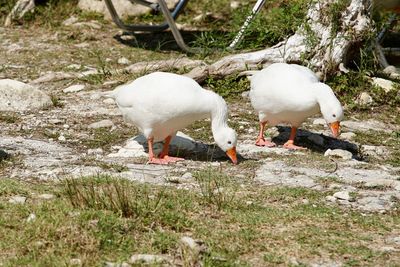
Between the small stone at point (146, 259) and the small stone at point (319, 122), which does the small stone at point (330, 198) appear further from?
the small stone at point (319, 122)

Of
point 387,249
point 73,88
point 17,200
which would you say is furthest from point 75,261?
point 73,88

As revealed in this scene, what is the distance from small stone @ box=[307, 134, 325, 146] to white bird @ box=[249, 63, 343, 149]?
337 mm

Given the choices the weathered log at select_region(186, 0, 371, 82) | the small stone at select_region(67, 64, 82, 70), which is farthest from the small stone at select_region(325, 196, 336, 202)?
the small stone at select_region(67, 64, 82, 70)

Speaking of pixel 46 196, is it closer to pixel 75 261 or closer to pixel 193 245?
pixel 75 261

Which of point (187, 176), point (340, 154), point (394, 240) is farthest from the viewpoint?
point (340, 154)

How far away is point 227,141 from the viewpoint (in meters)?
6.58

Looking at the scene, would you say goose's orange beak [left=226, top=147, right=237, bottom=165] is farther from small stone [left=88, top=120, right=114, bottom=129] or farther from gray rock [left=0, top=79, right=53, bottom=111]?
gray rock [left=0, top=79, right=53, bottom=111]

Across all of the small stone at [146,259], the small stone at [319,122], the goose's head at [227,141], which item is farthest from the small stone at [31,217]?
the small stone at [319,122]

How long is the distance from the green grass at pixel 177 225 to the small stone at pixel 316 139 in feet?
5.97

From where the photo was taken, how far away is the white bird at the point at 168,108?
6.38 metres

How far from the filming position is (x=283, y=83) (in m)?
7.00

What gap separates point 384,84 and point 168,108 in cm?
341

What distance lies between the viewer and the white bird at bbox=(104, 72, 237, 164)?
6.38 m

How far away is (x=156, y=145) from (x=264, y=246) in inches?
101
